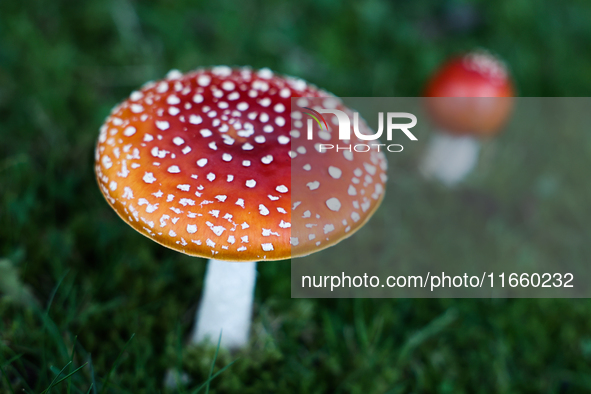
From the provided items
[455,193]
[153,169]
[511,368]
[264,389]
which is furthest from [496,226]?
[153,169]

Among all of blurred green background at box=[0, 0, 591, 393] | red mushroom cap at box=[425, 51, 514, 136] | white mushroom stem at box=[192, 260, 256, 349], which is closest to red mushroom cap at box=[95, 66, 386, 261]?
white mushroom stem at box=[192, 260, 256, 349]

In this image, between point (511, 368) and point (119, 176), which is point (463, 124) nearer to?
point (511, 368)

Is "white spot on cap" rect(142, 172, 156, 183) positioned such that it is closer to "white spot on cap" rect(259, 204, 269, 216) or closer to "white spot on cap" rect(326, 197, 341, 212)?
"white spot on cap" rect(259, 204, 269, 216)

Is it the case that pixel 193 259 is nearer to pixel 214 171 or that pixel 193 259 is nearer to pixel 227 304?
pixel 227 304

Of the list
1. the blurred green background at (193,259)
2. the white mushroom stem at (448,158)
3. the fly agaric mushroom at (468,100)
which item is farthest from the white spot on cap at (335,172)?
the white mushroom stem at (448,158)

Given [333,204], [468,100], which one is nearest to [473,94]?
[468,100]
